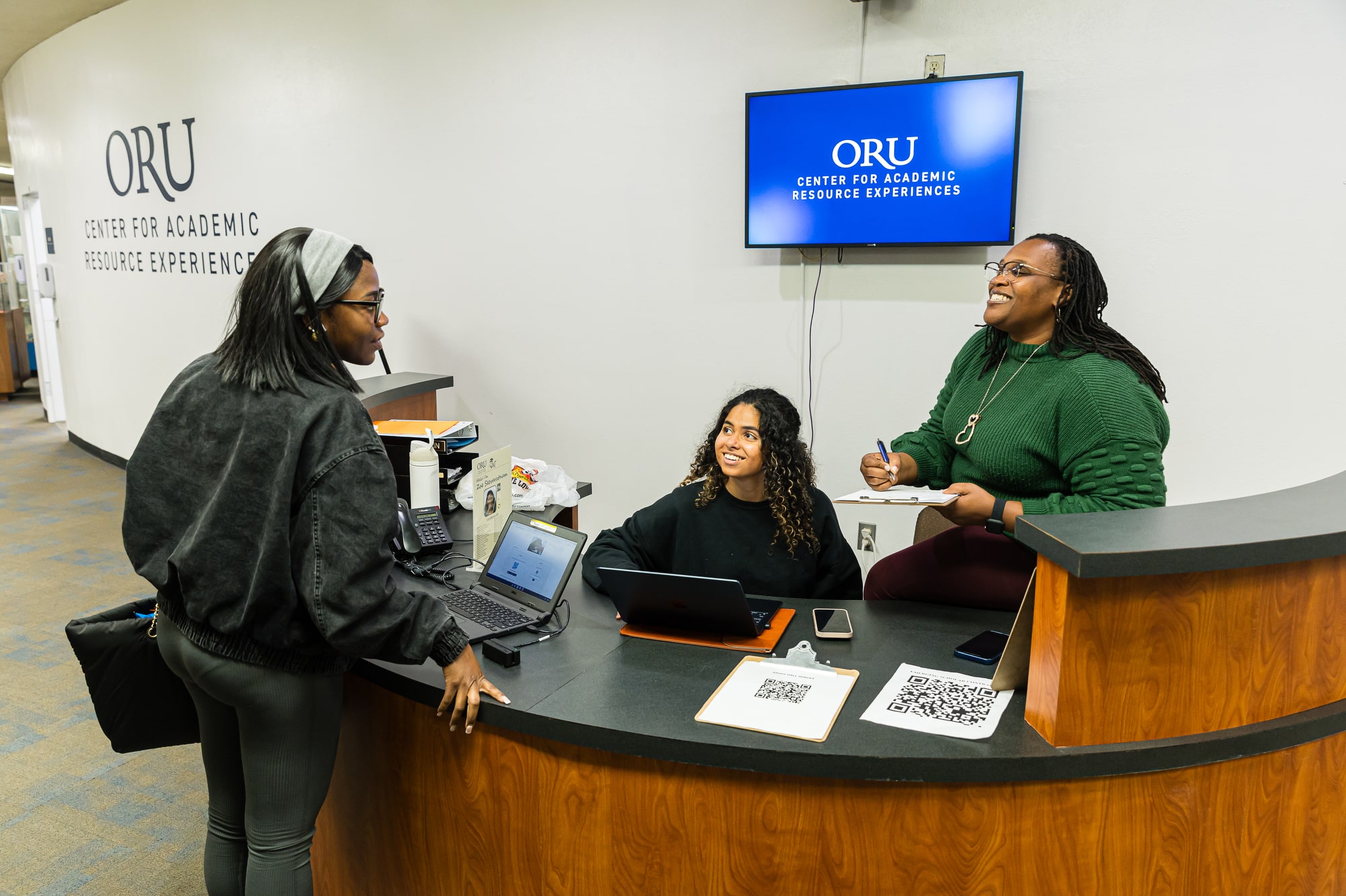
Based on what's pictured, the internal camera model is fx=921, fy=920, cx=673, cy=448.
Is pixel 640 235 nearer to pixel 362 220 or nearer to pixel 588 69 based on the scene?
pixel 588 69

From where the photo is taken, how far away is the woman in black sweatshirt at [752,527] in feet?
7.68

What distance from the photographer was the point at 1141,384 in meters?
2.05

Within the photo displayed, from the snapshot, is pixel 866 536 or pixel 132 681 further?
pixel 866 536

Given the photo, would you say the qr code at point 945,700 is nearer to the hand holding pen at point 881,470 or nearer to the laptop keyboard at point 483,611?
the hand holding pen at point 881,470

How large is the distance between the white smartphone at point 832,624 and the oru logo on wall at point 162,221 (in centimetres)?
490

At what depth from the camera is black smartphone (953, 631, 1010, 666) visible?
6.08 feet

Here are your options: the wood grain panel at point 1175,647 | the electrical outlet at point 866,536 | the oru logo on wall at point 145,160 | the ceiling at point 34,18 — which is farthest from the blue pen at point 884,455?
the ceiling at point 34,18

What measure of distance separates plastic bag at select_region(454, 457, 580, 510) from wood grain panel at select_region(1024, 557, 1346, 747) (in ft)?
5.95

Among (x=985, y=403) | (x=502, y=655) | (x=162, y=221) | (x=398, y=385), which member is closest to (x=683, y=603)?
(x=502, y=655)

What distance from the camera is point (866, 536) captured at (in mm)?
3998

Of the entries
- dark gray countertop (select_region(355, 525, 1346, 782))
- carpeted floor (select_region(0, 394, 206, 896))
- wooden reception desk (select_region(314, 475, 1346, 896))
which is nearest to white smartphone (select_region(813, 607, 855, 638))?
dark gray countertop (select_region(355, 525, 1346, 782))

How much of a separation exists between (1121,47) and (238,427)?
10.2ft

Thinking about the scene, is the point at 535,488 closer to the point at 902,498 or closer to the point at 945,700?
the point at 902,498

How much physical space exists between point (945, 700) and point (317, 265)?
136 cm
